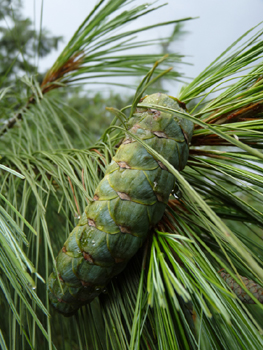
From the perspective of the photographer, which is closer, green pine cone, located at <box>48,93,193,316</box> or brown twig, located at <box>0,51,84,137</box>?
green pine cone, located at <box>48,93,193,316</box>

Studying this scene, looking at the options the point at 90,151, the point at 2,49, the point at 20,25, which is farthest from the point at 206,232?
the point at 2,49

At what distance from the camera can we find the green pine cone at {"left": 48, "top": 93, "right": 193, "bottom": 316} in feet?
0.89

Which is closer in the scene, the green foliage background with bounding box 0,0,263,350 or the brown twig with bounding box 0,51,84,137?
the green foliage background with bounding box 0,0,263,350

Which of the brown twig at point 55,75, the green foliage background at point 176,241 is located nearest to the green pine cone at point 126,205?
the green foliage background at point 176,241

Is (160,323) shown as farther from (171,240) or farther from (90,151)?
(90,151)

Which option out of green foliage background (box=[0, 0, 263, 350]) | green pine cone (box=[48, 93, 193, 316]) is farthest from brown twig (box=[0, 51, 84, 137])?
green pine cone (box=[48, 93, 193, 316])

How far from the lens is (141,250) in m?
0.32

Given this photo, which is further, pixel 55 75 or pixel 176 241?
pixel 55 75

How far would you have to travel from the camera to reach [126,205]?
0.27m

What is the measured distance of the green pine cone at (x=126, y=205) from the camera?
27 cm

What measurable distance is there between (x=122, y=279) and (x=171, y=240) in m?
0.10

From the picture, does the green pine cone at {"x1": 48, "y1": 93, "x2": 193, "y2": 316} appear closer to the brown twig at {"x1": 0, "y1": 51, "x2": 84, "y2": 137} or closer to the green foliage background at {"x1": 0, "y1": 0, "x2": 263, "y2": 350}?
the green foliage background at {"x1": 0, "y1": 0, "x2": 263, "y2": 350}

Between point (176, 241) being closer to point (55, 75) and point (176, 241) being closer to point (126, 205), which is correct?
point (126, 205)

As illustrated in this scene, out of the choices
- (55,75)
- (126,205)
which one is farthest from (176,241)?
(55,75)
